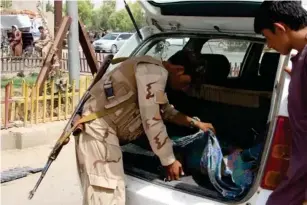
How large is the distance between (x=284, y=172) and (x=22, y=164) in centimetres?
385

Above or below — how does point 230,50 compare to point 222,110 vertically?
above

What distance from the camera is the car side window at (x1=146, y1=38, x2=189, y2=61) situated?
3.17 meters

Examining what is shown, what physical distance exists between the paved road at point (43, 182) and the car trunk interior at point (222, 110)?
56.5 inches

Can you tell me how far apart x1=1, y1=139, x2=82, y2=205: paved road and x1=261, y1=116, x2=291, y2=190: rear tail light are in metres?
2.42

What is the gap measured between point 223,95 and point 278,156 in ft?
5.20

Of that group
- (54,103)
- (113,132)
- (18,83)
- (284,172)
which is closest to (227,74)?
(113,132)

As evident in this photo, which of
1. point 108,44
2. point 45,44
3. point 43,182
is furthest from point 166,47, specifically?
point 108,44

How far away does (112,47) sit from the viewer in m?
29.5

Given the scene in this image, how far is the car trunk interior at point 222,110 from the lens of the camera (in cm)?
268

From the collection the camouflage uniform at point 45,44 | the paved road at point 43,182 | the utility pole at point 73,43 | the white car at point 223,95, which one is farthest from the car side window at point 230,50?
the camouflage uniform at point 45,44

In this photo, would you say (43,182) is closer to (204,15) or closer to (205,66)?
(205,66)

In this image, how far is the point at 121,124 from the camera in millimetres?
2498

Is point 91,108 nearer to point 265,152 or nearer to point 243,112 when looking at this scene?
point 265,152

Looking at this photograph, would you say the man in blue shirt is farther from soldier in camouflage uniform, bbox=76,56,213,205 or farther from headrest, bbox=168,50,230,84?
headrest, bbox=168,50,230,84
